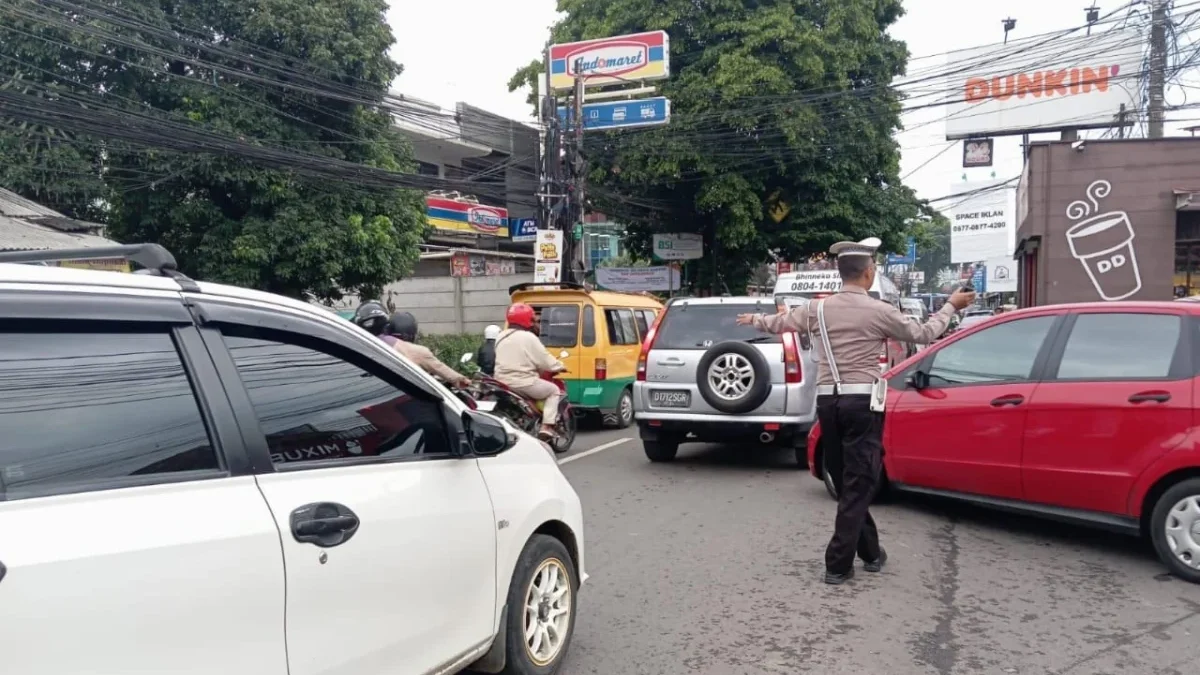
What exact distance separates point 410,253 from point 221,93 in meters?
4.86

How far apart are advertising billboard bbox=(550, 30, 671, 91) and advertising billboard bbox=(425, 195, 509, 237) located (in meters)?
9.11

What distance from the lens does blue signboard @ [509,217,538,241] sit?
111 feet

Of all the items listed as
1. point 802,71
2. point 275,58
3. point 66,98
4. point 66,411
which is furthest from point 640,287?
point 66,411

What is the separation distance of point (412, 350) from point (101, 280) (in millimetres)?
5862

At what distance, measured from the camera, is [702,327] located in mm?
9148

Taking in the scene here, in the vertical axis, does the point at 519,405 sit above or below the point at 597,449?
above

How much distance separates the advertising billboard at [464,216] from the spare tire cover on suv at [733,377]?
22553 mm

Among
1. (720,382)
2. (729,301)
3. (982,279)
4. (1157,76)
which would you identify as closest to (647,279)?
(1157,76)

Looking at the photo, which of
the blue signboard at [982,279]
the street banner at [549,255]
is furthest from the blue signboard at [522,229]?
the blue signboard at [982,279]

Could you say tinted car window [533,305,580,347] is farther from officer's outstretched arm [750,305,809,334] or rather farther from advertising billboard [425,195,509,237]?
advertising billboard [425,195,509,237]

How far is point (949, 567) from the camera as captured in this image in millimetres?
5582

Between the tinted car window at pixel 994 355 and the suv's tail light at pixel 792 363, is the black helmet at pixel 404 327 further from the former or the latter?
the tinted car window at pixel 994 355

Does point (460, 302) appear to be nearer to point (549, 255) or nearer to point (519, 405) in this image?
point (549, 255)

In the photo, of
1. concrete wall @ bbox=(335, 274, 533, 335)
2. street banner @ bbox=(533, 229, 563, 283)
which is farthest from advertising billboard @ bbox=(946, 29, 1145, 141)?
street banner @ bbox=(533, 229, 563, 283)
